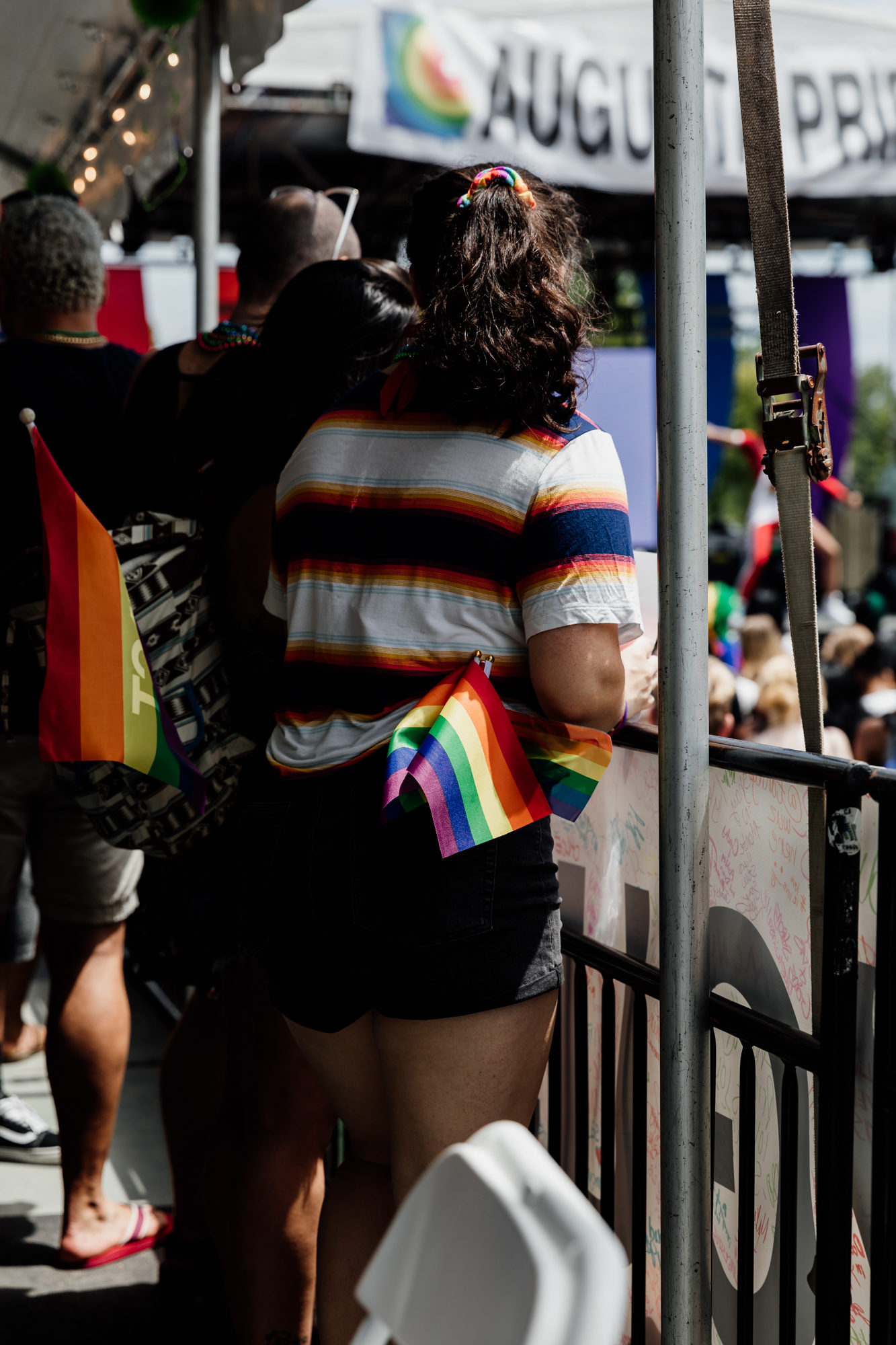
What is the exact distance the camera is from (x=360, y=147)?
618 centimetres

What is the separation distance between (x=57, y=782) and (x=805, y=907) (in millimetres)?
1061

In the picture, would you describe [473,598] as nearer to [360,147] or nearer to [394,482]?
[394,482]

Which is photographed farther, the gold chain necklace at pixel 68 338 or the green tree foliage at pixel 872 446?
the green tree foliage at pixel 872 446

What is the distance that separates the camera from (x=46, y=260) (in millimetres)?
2424

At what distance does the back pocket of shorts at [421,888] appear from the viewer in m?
1.33

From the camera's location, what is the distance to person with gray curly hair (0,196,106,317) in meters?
2.40

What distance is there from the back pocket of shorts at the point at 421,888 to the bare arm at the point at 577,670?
0.16m

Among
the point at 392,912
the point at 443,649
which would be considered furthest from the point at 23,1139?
the point at 443,649

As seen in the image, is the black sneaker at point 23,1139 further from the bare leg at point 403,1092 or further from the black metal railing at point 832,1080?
the black metal railing at point 832,1080

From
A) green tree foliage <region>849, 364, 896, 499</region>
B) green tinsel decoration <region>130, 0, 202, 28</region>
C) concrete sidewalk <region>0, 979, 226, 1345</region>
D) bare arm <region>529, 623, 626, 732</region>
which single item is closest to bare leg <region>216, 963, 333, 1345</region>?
concrete sidewalk <region>0, 979, 226, 1345</region>

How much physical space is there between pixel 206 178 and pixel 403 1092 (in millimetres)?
2581

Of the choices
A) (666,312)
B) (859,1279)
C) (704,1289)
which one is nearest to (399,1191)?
(704,1289)

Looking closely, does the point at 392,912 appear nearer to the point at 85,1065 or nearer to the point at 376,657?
the point at 376,657

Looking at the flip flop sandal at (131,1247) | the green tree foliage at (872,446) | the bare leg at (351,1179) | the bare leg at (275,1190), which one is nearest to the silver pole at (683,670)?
the bare leg at (351,1179)
